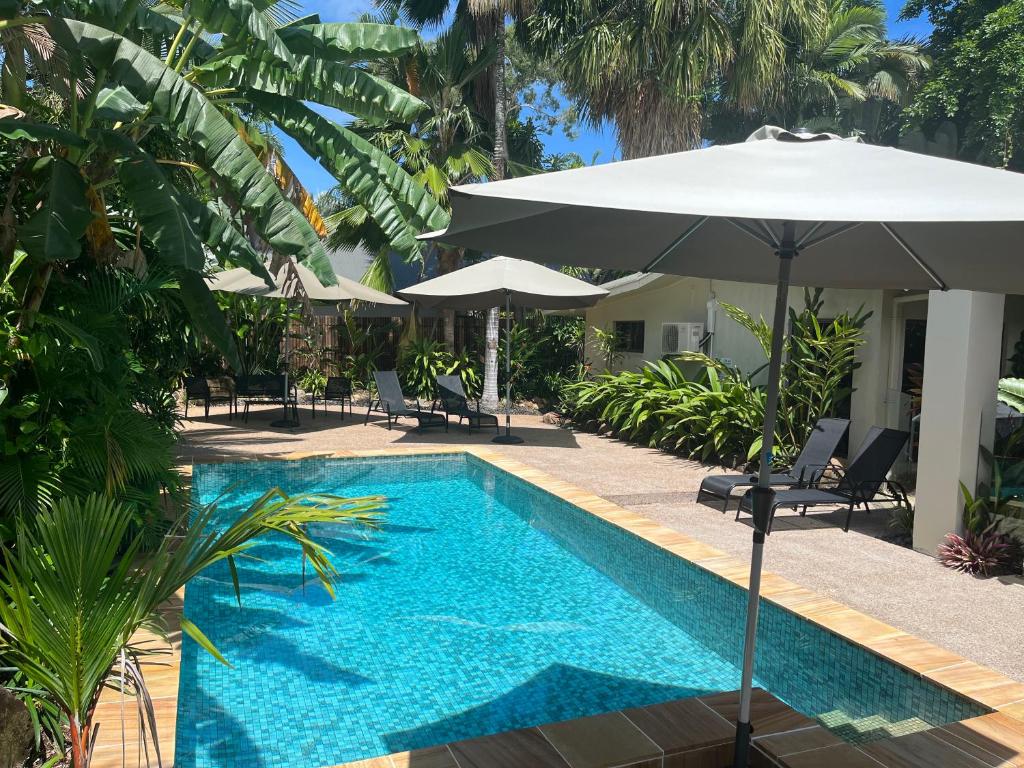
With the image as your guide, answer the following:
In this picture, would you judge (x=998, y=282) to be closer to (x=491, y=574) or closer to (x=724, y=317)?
(x=491, y=574)

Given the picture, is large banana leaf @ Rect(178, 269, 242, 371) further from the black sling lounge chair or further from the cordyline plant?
the black sling lounge chair

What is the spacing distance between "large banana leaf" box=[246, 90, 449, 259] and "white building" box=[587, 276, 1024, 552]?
4643mm

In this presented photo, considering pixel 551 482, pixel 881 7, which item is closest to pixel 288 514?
pixel 551 482

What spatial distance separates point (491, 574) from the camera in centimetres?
679

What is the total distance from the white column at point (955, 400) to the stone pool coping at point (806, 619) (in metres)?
2.01

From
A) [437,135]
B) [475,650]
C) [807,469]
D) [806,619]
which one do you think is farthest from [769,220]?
[437,135]

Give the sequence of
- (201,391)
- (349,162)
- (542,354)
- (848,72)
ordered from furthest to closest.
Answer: (848,72)
(542,354)
(201,391)
(349,162)

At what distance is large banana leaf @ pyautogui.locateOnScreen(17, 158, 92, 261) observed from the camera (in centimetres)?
434

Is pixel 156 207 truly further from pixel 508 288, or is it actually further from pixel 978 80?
pixel 978 80

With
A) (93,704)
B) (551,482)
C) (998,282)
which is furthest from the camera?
(551,482)

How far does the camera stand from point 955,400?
6441 mm

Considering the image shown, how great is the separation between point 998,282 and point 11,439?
520 cm

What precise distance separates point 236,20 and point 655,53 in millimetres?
13692

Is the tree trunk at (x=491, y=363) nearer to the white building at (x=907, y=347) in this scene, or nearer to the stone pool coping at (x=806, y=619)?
the white building at (x=907, y=347)
